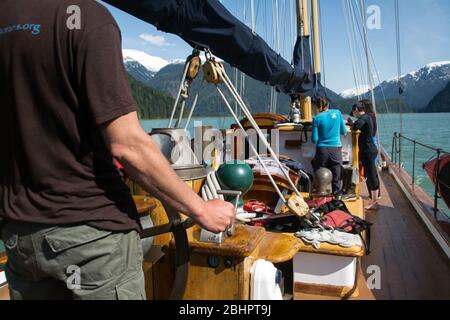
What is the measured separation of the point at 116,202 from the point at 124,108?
30 cm

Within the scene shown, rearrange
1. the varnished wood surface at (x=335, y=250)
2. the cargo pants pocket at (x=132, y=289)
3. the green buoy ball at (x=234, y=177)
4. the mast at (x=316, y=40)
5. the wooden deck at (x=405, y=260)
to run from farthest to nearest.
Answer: the mast at (x=316, y=40)
the wooden deck at (x=405, y=260)
the varnished wood surface at (x=335, y=250)
the green buoy ball at (x=234, y=177)
the cargo pants pocket at (x=132, y=289)

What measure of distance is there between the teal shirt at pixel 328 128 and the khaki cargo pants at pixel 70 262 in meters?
4.22

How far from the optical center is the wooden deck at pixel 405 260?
293 centimetres

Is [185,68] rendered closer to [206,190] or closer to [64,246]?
[206,190]

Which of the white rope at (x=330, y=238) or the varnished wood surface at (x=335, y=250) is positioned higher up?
the white rope at (x=330, y=238)

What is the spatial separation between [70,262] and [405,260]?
3.35 meters

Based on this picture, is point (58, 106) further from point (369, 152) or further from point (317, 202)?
point (369, 152)

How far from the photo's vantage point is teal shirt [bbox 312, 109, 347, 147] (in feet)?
16.2

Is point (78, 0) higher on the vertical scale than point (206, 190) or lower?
higher

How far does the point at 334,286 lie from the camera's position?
114 inches

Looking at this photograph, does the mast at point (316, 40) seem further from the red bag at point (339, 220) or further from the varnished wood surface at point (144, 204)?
the varnished wood surface at point (144, 204)

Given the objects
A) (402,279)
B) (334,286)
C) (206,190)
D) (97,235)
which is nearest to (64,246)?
(97,235)

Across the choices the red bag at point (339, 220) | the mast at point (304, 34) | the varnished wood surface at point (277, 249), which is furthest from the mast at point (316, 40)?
the varnished wood surface at point (277, 249)

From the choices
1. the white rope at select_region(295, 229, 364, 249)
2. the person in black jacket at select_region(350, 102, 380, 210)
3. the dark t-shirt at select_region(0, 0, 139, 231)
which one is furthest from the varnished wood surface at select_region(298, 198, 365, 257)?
the person in black jacket at select_region(350, 102, 380, 210)
